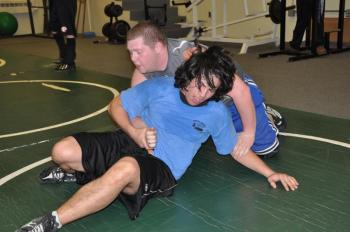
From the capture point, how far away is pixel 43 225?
5.58 feet

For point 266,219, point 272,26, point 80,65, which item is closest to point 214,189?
point 266,219

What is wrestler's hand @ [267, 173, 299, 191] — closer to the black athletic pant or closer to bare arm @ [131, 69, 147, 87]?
bare arm @ [131, 69, 147, 87]

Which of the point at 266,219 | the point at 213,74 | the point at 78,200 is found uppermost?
the point at 213,74

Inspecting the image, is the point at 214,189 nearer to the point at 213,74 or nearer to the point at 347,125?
the point at 213,74

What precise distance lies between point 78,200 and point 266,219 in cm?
80

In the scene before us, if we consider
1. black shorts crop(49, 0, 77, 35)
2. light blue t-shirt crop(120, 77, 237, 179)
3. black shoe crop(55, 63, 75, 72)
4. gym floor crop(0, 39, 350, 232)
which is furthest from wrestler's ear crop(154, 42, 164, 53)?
black shoe crop(55, 63, 75, 72)

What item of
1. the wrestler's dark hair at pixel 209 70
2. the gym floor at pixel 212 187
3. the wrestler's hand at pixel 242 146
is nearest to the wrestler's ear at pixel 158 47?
the wrestler's dark hair at pixel 209 70

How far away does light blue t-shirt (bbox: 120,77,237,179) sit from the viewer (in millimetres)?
1979

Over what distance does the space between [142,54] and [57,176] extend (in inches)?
32.3

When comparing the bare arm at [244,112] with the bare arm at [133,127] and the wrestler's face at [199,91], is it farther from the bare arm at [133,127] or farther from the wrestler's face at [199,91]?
the bare arm at [133,127]

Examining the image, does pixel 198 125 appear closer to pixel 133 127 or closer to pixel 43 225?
pixel 133 127

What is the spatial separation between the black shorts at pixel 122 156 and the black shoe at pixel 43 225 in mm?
332

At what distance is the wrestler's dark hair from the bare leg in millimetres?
437

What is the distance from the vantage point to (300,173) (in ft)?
7.62
